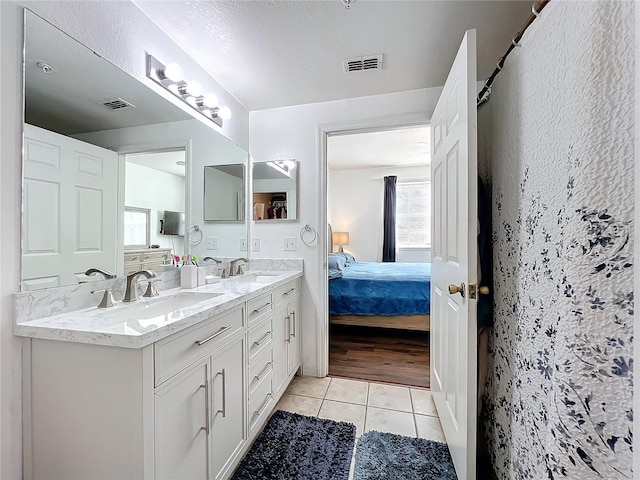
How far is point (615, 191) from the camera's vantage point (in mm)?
638

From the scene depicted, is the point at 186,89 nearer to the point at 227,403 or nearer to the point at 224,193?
the point at 224,193

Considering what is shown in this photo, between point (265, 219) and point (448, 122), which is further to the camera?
point (265, 219)

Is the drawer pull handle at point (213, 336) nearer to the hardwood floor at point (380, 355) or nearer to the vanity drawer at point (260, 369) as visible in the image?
the vanity drawer at point (260, 369)

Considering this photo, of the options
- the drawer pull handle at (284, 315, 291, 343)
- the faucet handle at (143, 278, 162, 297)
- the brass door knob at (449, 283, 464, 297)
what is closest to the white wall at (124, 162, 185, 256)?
the faucet handle at (143, 278, 162, 297)

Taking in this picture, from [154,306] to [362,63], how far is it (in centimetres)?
180

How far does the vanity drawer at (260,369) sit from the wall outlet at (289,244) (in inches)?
33.0

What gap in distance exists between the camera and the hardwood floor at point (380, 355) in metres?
2.26

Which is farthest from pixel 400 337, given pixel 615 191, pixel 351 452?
pixel 615 191

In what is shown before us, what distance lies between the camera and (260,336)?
5.08ft

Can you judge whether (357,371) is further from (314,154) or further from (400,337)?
(314,154)

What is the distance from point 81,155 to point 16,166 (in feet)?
0.83

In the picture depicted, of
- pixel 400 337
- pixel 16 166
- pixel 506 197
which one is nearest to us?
pixel 16 166

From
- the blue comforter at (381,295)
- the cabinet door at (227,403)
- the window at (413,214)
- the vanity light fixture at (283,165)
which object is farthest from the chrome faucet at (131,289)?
the window at (413,214)

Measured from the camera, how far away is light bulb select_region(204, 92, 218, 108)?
69.6 inches
